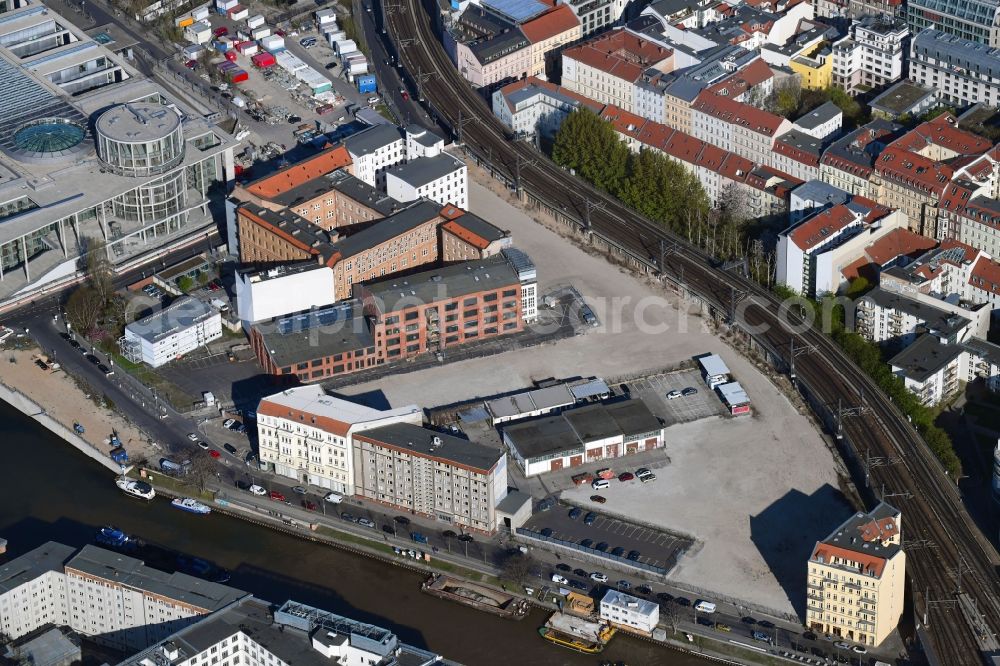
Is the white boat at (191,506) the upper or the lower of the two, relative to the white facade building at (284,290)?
lower

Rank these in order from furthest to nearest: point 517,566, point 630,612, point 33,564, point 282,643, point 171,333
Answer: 1. point 171,333
2. point 517,566
3. point 33,564
4. point 630,612
5. point 282,643

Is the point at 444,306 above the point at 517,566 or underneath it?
above

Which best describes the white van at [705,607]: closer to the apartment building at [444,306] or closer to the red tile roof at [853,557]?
the red tile roof at [853,557]

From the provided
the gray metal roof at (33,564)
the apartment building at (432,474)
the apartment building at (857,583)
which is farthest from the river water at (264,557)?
the apartment building at (857,583)

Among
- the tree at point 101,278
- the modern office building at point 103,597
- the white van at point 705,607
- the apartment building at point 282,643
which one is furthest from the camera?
the tree at point 101,278

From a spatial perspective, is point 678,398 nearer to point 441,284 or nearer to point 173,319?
point 441,284

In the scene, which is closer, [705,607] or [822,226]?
[705,607]

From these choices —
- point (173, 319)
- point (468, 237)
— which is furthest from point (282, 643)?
point (468, 237)
